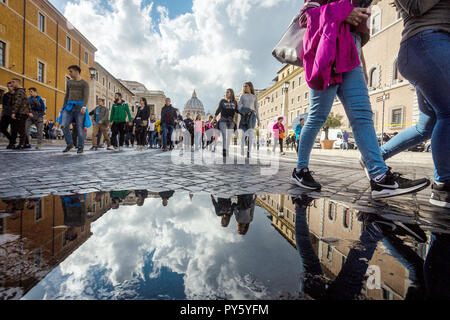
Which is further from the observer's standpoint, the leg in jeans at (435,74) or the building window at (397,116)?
the building window at (397,116)

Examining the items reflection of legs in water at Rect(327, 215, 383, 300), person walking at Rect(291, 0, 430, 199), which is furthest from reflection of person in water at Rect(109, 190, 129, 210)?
person walking at Rect(291, 0, 430, 199)

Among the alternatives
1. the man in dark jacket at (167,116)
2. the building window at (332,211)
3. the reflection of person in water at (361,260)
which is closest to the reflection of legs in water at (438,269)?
the reflection of person in water at (361,260)

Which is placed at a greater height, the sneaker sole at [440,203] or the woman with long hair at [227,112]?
the woman with long hair at [227,112]

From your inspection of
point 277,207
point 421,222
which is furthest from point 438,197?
point 277,207

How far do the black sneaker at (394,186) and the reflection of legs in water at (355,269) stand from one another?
29.1 inches

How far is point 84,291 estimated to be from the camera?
70 centimetres

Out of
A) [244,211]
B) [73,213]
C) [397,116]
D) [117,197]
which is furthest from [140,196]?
[397,116]

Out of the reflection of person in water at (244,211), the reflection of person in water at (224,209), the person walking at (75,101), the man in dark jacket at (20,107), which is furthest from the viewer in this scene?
the man in dark jacket at (20,107)

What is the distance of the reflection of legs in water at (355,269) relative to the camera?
71cm

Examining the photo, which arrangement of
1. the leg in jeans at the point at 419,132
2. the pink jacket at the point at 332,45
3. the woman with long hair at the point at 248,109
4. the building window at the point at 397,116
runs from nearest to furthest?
the pink jacket at the point at 332,45 < the leg in jeans at the point at 419,132 < the woman with long hair at the point at 248,109 < the building window at the point at 397,116

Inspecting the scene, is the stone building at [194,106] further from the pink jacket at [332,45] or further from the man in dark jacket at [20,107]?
the pink jacket at [332,45]

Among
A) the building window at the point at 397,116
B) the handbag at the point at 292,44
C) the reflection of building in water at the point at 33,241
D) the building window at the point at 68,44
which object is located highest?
the building window at the point at 68,44

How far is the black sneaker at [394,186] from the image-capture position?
179cm

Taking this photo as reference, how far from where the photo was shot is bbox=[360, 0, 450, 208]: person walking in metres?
1.69
